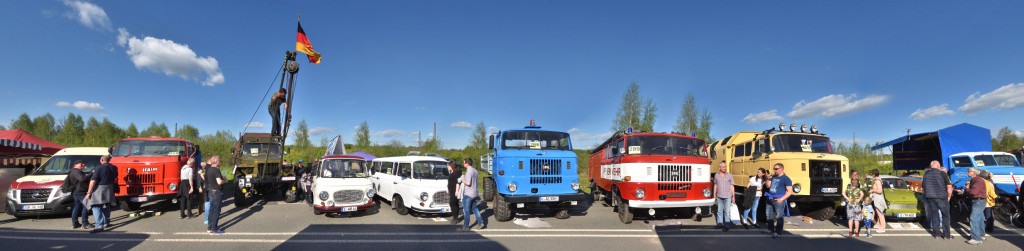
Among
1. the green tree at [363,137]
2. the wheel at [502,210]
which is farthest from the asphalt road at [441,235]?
the green tree at [363,137]

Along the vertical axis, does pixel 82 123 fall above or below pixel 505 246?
above

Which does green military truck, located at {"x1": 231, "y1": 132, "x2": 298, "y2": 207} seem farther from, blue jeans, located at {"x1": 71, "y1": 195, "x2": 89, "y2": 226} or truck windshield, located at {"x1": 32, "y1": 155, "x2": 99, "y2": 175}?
blue jeans, located at {"x1": 71, "y1": 195, "x2": 89, "y2": 226}

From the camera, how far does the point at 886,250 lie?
692cm

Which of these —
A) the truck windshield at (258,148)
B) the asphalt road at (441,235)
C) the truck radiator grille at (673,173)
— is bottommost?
the asphalt road at (441,235)

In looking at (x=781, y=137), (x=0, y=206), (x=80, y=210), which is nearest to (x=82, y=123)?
(x=0, y=206)

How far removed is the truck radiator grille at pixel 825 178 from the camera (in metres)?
9.41

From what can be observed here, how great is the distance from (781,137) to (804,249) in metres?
4.19

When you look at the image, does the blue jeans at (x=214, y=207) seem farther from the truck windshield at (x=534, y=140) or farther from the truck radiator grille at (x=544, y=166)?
the truck radiator grille at (x=544, y=166)

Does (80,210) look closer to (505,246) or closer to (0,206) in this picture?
(0,206)

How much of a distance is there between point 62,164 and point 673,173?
1540 centimetres

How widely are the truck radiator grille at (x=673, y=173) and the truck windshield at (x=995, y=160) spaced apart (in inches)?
408

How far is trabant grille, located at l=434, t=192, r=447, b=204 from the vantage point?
9680mm

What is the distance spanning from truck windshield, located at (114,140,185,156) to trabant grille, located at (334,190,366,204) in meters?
5.25

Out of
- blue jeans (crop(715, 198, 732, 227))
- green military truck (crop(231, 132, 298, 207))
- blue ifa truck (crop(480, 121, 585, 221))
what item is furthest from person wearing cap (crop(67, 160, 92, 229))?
blue jeans (crop(715, 198, 732, 227))
